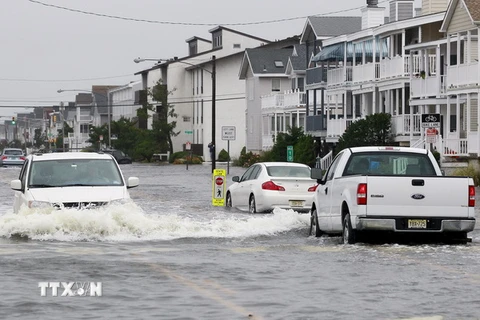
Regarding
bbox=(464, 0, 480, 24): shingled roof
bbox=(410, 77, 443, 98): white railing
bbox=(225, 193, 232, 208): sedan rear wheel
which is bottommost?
bbox=(225, 193, 232, 208): sedan rear wheel

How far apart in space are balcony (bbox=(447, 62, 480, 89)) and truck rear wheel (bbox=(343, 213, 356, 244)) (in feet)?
106

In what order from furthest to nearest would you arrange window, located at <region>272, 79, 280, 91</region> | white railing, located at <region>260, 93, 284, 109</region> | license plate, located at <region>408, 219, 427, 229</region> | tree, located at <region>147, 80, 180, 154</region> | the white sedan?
tree, located at <region>147, 80, 180, 154</region> < window, located at <region>272, 79, 280, 91</region> < white railing, located at <region>260, 93, 284, 109</region> < the white sedan < license plate, located at <region>408, 219, 427, 229</region>

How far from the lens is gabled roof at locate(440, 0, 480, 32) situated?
170 ft

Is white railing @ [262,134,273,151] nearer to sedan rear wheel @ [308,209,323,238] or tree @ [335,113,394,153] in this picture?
tree @ [335,113,394,153]

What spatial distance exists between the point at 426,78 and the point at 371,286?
4643 centimetres

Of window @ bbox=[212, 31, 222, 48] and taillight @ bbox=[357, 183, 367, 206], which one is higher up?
window @ bbox=[212, 31, 222, 48]

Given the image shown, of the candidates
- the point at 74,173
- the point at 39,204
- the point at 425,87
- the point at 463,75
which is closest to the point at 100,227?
the point at 39,204

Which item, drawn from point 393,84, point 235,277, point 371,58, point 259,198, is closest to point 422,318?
point 235,277

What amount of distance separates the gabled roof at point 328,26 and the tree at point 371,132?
18714 mm

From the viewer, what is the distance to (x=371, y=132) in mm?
61812

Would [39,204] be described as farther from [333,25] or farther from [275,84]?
[275,84]

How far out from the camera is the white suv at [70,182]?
849 inches

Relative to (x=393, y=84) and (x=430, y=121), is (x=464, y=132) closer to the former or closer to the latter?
(x=393, y=84)

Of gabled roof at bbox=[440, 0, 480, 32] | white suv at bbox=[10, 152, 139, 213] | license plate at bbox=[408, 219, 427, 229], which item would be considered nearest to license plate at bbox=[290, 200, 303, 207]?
white suv at bbox=[10, 152, 139, 213]
